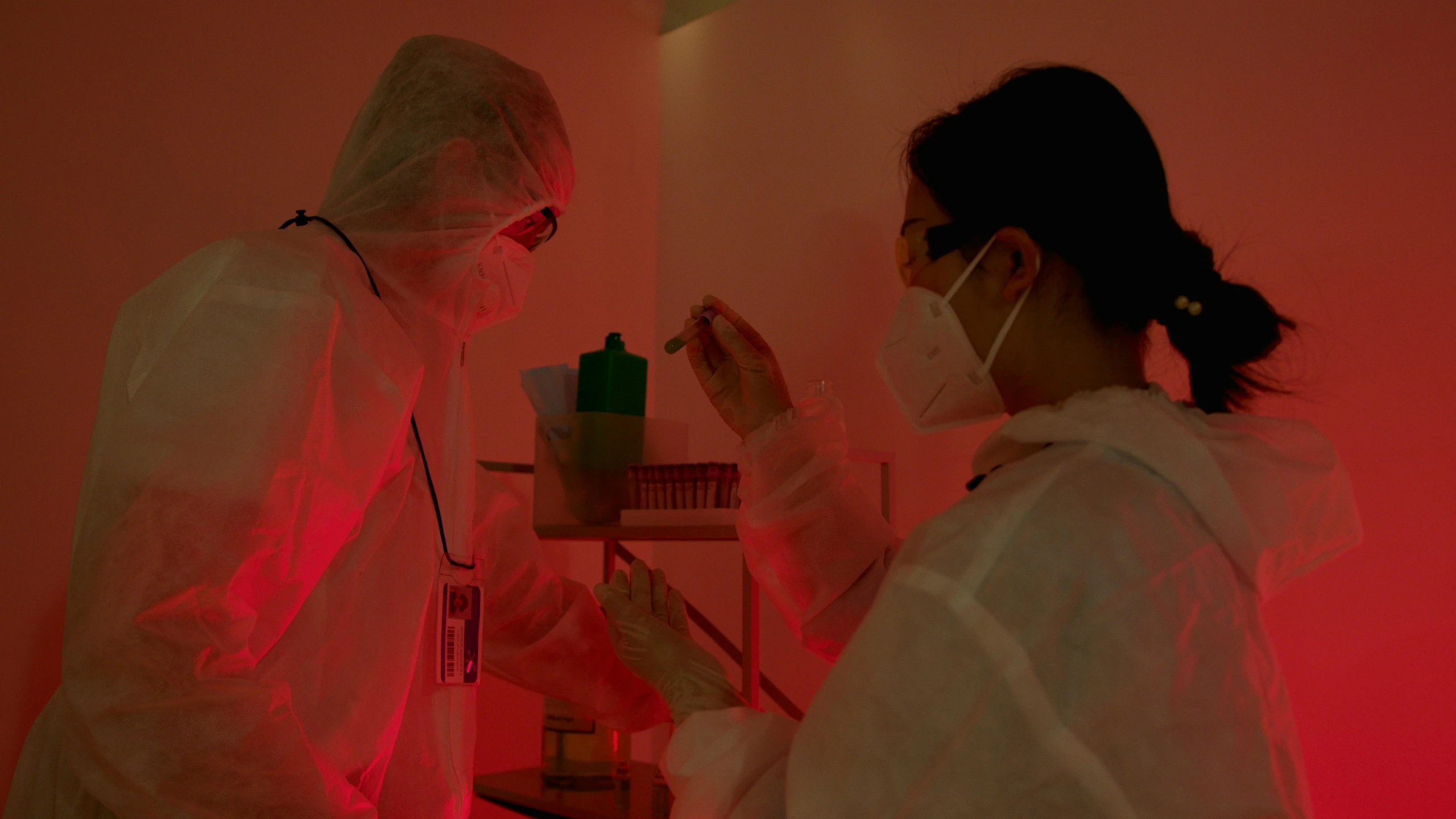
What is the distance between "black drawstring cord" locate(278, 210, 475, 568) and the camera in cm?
111

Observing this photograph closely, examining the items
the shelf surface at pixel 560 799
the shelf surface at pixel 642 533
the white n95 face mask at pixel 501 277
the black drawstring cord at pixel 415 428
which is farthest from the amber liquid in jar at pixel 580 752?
the white n95 face mask at pixel 501 277

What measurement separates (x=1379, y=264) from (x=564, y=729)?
161 cm

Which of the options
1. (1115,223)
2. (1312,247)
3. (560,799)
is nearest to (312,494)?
(1115,223)

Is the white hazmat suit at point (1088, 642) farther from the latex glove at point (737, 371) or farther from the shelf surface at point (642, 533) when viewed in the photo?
the shelf surface at point (642, 533)

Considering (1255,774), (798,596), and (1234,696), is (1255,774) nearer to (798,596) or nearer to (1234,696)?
(1234,696)

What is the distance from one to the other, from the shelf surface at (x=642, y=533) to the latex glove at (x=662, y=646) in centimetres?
22

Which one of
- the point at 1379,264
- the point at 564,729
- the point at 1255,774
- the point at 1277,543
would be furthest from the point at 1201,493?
the point at 564,729

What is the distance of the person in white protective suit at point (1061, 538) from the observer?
2.11ft

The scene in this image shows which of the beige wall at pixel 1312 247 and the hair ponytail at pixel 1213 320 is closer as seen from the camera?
the hair ponytail at pixel 1213 320

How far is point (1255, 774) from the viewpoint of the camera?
66cm

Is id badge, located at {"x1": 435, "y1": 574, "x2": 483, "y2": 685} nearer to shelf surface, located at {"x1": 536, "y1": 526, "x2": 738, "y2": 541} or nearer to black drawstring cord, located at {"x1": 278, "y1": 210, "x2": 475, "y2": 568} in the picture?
black drawstring cord, located at {"x1": 278, "y1": 210, "x2": 475, "y2": 568}

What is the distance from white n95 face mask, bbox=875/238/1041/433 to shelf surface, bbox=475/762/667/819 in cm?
95

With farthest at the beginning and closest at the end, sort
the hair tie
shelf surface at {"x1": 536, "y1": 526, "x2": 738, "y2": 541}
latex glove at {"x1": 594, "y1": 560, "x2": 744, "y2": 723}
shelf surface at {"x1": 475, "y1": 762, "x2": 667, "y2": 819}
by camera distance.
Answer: shelf surface at {"x1": 475, "y1": 762, "x2": 667, "y2": 819}
shelf surface at {"x1": 536, "y1": 526, "x2": 738, "y2": 541}
latex glove at {"x1": 594, "y1": 560, "x2": 744, "y2": 723}
the hair tie

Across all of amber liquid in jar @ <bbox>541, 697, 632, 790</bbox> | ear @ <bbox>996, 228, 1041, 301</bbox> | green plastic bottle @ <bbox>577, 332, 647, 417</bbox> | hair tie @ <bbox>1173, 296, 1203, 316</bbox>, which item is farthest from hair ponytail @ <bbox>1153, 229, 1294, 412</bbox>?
amber liquid in jar @ <bbox>541, 697, 632, 790</bbox>
